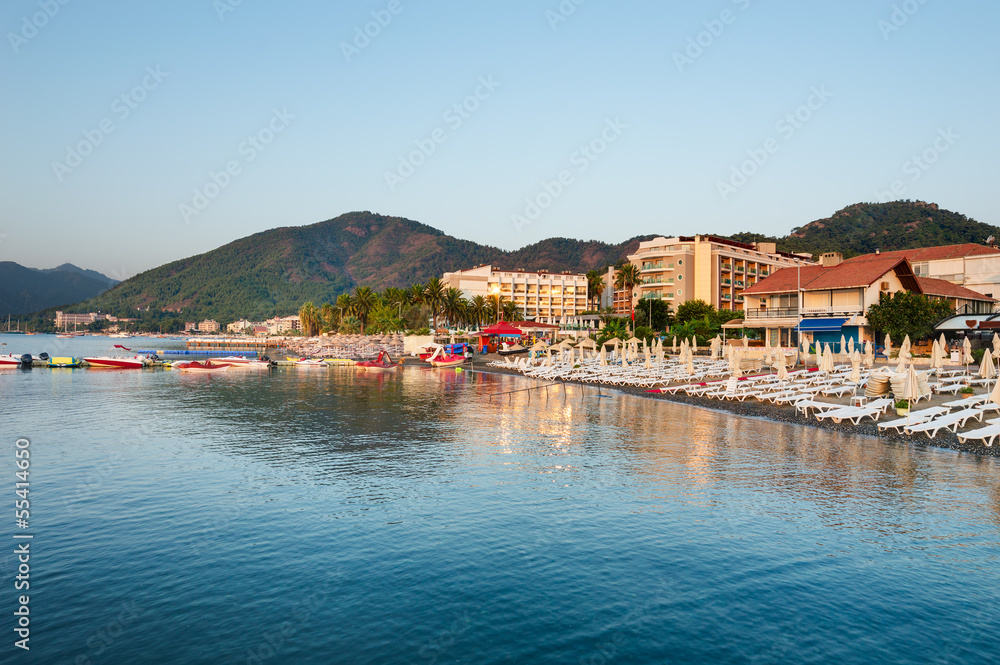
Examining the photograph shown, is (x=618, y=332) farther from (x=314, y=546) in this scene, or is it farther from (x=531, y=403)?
(x=314, y=546)

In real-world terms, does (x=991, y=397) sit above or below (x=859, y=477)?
above

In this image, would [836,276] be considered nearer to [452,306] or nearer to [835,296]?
[835,296]

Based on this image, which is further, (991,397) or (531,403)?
(531,403)

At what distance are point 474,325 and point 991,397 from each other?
117m

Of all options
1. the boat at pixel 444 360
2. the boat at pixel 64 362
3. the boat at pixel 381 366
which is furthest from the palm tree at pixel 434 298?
the boat at pixel 64 362

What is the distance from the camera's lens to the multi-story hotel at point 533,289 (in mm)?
155125

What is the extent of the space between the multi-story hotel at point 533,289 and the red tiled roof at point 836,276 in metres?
95.8

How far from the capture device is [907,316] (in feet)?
149

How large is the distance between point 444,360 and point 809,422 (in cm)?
5367

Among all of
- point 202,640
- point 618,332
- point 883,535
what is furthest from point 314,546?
point 618,332

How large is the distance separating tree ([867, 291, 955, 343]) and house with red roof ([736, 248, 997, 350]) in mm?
2818

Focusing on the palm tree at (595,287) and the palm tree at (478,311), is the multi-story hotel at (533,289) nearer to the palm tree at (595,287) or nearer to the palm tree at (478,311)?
the palm tree at (595,287)

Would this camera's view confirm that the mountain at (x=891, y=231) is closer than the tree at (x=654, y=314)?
No

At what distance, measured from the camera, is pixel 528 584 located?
10336mm
